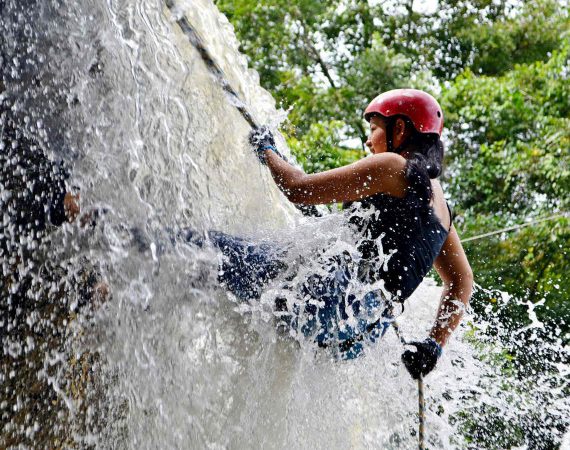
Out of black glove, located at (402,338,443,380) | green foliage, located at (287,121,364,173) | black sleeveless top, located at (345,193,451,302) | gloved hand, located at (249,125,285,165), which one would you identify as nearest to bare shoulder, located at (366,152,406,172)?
black sleeveless top, located at (345,193,451,302)

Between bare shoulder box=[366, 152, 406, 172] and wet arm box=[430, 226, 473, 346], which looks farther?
wet arm box=[430, 226, 473, 346]

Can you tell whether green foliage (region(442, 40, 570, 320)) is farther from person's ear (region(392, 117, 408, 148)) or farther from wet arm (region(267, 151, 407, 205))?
wet arm (region(267, 151, 407, 205))

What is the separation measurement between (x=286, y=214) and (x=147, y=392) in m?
1.24

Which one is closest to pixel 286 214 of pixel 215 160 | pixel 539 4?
pixel 215 160

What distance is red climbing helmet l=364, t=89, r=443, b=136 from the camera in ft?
8.76

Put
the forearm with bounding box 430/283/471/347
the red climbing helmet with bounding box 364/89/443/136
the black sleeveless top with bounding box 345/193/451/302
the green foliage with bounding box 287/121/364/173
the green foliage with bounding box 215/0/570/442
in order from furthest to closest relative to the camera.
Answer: the green foliage with bounding box 287/121/364/173 → the green foliage with bounding box 215/0/570/442 → the forearm with bounding box 430/283/471/347 → the red climbing helmet with bounding box 364/89/443/136 → the black sleeveless top with bounding box 345/193/451/302

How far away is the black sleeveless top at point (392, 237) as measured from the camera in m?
2.47

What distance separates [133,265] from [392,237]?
0.93 m

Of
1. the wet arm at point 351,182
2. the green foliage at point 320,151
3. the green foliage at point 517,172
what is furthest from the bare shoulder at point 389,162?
the green foliage at point 320,151

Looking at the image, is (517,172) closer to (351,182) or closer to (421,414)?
(421,414)

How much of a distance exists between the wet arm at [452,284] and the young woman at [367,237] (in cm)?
37

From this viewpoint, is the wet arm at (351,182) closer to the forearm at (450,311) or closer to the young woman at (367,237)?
the young woman at (367,237)

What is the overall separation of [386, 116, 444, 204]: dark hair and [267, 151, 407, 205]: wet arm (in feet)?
0.13

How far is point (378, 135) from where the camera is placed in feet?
9.03
